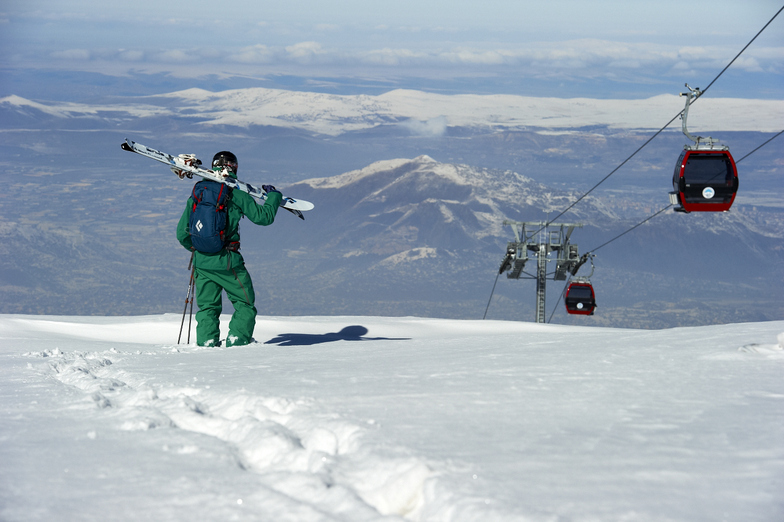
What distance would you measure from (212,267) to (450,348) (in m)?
3.30

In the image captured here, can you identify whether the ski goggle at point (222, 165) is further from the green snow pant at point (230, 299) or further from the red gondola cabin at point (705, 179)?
the red gondola cabin at point (705, 179)

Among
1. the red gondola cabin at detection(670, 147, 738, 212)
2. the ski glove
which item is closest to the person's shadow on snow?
the ski glove

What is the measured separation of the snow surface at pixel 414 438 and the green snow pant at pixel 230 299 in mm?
2728

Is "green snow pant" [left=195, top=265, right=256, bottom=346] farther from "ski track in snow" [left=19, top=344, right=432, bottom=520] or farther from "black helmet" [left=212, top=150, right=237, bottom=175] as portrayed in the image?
"ski track in snow" [left=19, top=344, right=432, bottom=520]

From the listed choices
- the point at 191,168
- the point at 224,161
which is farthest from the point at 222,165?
the point at 191,168

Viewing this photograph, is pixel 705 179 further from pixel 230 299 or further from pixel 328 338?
pixel 230 299

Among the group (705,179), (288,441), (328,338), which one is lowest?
(328,338)

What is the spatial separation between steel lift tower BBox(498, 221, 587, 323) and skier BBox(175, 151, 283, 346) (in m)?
17.8

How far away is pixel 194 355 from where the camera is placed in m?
7.21

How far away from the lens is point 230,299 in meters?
8.70

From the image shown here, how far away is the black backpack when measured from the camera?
8266 mm

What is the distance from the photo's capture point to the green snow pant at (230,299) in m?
8.66

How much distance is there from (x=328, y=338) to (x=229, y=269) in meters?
2.36

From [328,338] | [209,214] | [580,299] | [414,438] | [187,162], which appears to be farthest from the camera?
[580,299]
